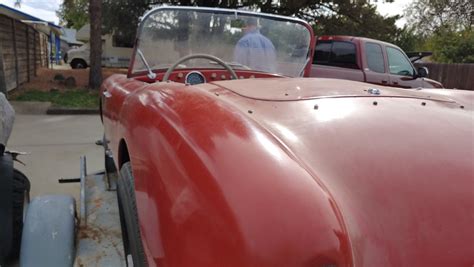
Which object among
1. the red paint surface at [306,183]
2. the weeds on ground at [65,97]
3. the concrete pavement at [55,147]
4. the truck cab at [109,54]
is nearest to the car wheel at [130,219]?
the red paint surface at [306,183]

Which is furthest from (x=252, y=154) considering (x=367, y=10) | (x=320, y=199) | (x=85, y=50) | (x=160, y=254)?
(x=85, y=50)

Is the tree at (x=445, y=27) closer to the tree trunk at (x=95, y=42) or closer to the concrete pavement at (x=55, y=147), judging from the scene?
the tree trunk at (x=95, y=42)

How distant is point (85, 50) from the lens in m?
24.8

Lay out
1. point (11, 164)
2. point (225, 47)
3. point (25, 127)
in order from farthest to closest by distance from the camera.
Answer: point (25, 127), point (225, 47), point (11, 164)

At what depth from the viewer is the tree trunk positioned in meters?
11.9

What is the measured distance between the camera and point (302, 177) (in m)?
1.07

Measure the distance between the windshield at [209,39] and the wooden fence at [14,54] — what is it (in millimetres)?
7035

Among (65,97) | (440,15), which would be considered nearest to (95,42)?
(65,97)

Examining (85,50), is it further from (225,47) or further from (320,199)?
(320,199)

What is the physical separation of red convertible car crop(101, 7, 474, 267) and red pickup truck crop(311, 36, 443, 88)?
21.1 ft

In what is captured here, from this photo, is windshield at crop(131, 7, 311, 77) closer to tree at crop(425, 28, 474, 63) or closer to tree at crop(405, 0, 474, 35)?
tree at crop(425, 28, 474, 63)

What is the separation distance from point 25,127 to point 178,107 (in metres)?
7.22

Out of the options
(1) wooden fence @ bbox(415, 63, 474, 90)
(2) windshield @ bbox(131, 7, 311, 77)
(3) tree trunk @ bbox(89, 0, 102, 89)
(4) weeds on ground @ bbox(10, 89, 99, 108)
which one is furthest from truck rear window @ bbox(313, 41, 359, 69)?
(1) wooden fence @ bbox(415, 63, 474, 90)

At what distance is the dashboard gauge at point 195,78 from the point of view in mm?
3182
